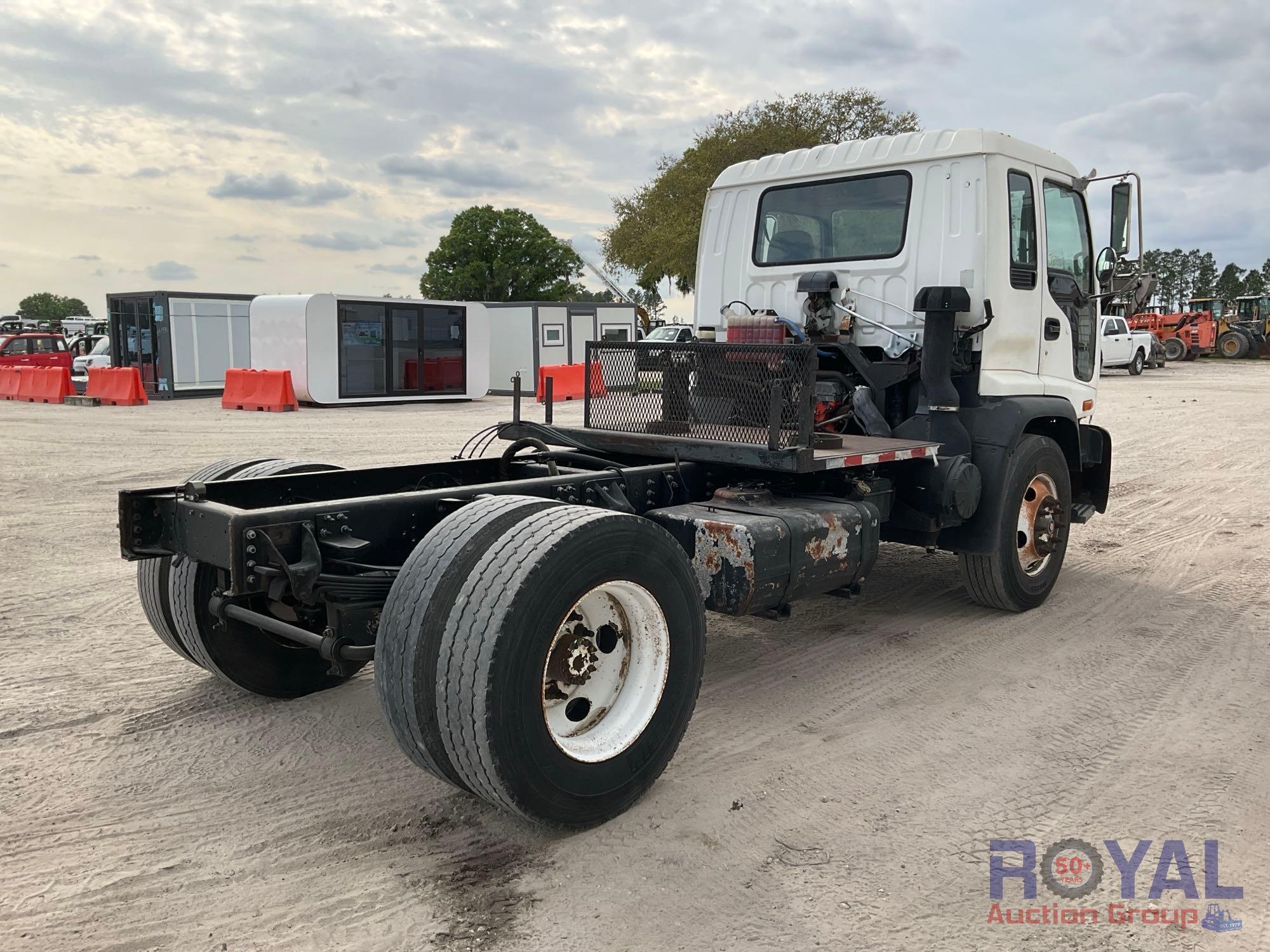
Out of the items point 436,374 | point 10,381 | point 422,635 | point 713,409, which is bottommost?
point 422,635

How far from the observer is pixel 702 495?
543 centimetres

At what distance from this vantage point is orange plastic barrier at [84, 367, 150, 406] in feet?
70.7

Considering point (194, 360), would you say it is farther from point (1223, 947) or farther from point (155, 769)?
point (1223, 947)

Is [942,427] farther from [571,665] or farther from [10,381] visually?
[10,381]

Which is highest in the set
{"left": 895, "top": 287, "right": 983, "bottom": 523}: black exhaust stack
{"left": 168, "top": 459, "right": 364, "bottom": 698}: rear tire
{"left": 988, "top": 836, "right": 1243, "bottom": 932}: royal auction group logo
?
{"left": 895, "top": 287, "right": 983, "bottom": 523}: black exhaust stack

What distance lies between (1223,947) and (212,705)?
3.95 metres

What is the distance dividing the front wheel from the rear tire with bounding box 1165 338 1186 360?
3744 centimetres

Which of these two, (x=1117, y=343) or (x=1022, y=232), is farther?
(x=1117, y=343)

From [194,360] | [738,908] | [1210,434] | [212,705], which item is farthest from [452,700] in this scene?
[194,360]

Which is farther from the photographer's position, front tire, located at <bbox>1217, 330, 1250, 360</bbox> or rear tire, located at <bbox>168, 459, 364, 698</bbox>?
front tire, located at <bbox>1217, 330, 1250, 360</bbox>

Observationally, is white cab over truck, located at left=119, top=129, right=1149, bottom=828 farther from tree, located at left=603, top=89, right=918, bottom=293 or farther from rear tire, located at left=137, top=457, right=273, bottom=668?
tree, located at left=603, top=89, right=918, bottom=293

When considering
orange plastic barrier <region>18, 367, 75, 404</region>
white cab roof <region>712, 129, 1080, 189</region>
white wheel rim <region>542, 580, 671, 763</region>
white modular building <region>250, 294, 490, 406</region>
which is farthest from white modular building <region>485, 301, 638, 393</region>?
white wheel rim <region>542, 580, 671, 763</region>

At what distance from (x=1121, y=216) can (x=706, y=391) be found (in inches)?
127

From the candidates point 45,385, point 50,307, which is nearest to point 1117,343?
point 45,385
